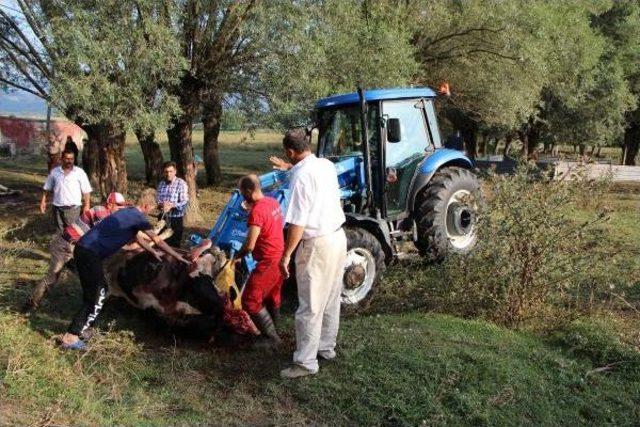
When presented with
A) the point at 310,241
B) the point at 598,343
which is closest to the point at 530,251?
the point at 598,343

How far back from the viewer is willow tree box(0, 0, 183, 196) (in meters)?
8.53

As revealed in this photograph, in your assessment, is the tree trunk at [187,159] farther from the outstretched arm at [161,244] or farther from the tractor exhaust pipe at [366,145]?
the outstretched arm at [161,244]

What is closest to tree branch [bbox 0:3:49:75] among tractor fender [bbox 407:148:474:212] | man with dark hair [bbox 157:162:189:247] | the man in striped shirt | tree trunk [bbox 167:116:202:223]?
tree trunk [bbox 167:116:202:223]

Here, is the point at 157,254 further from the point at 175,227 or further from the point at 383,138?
the point at 383,138

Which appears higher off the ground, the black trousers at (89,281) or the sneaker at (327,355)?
the black trousers at (89,281)

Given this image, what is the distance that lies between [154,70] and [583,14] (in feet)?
53.2

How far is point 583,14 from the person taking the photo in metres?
20.1

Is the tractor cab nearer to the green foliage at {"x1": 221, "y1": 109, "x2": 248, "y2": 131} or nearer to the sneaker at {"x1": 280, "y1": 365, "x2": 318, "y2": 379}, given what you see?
the sneaker at {"x1": 280, "y1": 365, "x2": 318, "y2": 379}

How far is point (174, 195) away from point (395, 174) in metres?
2.84

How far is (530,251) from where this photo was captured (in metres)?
5.70

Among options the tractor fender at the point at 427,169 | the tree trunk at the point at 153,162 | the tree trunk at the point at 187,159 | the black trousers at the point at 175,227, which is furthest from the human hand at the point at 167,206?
the tree trunk at the point at 153,162

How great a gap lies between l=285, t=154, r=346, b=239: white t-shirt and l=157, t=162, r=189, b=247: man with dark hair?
3.70m

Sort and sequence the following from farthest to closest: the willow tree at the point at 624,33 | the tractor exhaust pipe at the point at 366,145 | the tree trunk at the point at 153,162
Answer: the willow tree at the point at 624,33
the tree trunk at the point at 153,162
the tractor exhaust pipe at the point at 366,145

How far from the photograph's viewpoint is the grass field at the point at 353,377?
4.18 meters
